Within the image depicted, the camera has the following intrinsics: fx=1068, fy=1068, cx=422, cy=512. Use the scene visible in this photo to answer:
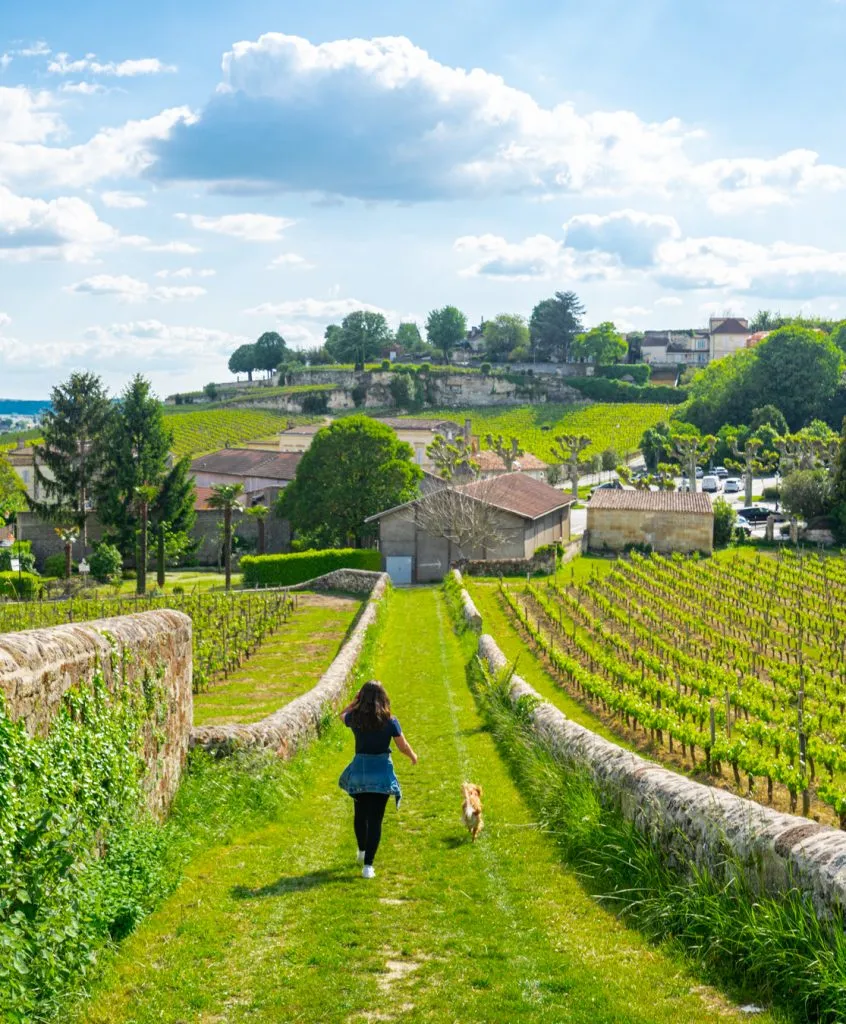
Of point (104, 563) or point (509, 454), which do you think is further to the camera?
point (509, 454)

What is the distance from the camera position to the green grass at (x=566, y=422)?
342ft

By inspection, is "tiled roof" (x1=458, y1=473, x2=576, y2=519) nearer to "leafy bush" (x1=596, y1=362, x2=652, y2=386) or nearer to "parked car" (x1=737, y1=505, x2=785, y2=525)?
"parked car" (x1=737, y1=505, x2=785, y2=525)

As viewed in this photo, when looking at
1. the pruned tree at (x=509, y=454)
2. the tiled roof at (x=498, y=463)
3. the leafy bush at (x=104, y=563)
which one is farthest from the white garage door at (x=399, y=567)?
the tiled roof at (x=498, y=463)

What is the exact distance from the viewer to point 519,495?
53.5 meters

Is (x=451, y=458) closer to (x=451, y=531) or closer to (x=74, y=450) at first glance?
(x=451, y=531)

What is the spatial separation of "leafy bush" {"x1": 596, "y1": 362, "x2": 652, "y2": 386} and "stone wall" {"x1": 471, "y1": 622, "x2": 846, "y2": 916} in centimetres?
Result: 13253

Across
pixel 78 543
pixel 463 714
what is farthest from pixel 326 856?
pixel 78 543

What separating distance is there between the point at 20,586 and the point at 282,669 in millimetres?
25339

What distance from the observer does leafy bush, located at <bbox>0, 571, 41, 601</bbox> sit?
1820 inches

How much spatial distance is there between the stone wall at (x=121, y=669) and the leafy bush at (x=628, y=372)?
433ft

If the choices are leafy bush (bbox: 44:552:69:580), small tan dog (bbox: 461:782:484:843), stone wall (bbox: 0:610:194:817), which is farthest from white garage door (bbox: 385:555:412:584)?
small tan dog (bbox: 461:782:484:843)

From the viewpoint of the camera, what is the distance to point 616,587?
41.8 metres

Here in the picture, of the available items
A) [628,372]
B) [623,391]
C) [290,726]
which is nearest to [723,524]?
[290,726]

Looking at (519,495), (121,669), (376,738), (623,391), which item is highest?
(623,391)
